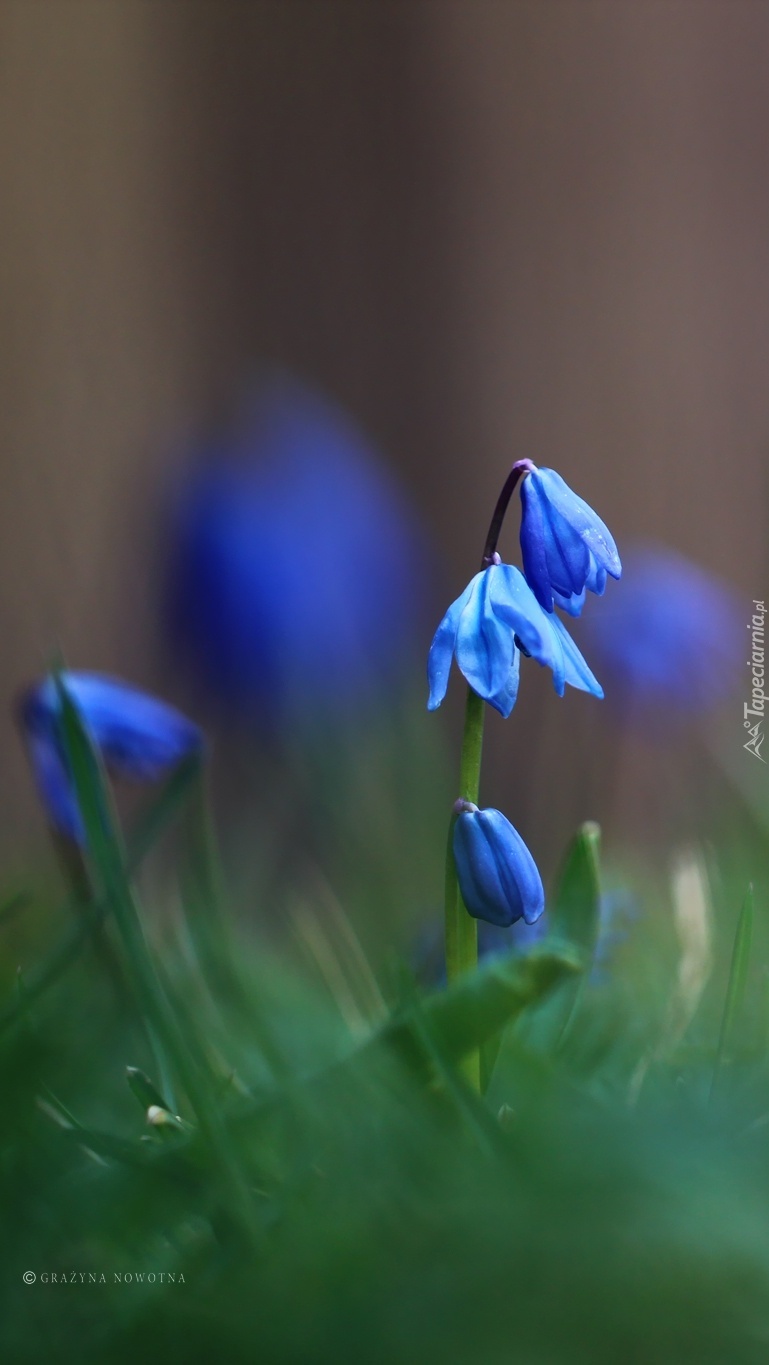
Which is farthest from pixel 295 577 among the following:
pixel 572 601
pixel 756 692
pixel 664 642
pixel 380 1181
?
pixel 380 1181

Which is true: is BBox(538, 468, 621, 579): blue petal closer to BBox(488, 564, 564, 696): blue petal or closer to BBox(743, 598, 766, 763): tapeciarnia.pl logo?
BBox(488, 564, 564, 696): blue petal

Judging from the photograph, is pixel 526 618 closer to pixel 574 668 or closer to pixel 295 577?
pixel 574 668

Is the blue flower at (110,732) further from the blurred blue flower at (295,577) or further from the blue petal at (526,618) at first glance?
the blurred blue flower at (295,577)

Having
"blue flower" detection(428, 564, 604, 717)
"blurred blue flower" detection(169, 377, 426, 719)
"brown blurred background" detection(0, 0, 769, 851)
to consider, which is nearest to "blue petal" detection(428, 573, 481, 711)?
"blue flower" detection(428, 564, 604, 717)

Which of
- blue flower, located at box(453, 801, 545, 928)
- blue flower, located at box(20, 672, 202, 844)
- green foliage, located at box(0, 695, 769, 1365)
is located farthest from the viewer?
blue flower, located at box(20, 672, 202, 844)

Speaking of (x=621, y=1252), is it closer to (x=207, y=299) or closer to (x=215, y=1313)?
(x=215, y=1313)
